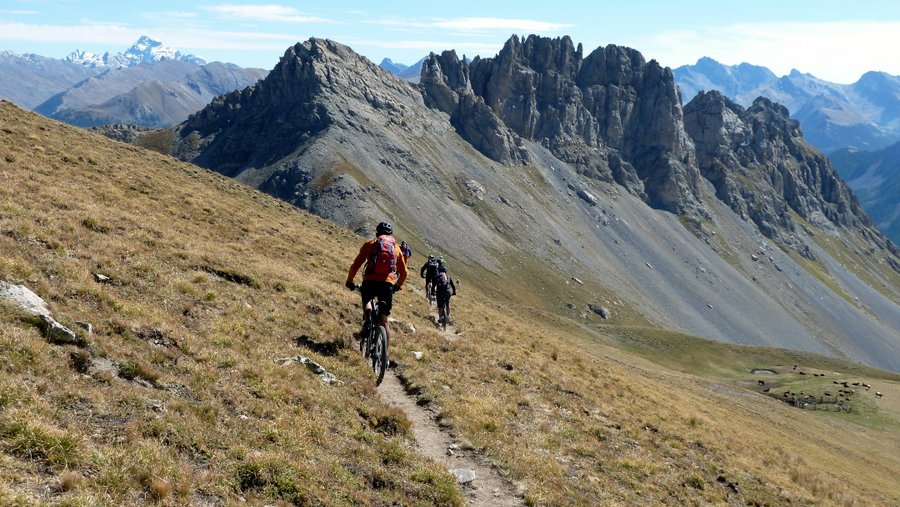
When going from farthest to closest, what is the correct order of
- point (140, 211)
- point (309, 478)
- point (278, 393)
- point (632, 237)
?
point (632, 237), point (140, 211), point (278, 393), point (309, 478)

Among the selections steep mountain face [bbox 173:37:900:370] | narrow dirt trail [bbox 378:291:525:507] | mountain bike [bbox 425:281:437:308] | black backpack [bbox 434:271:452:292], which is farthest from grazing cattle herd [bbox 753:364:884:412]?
narrow dirt trail [bbox 378:291:525:507]

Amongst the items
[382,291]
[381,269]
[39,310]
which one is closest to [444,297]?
[382,291]

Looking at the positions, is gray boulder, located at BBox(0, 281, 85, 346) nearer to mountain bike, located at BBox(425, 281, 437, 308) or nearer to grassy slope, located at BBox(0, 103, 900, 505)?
grassy slope, located at BBox(0, 103, 900, 505)

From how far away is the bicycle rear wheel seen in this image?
1714cm

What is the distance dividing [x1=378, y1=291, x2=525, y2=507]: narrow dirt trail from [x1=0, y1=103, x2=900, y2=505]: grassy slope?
1.68 ft

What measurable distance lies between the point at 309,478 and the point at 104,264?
447 inches

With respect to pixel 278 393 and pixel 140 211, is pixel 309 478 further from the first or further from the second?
pixel 140 211

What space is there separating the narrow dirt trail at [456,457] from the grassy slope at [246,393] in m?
0.51

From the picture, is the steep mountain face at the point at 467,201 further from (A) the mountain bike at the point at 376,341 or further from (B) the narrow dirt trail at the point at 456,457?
(B) the narrow dirt trail at the point at 456,457

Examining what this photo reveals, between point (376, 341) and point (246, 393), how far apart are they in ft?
16.6

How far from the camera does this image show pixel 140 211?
91.7 feet

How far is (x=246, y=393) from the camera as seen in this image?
13.3 meters

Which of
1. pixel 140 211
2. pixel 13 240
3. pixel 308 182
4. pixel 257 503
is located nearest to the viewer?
pixel 257 503

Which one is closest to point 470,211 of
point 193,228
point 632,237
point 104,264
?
point 632,237
